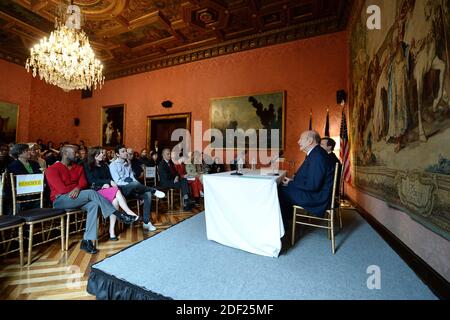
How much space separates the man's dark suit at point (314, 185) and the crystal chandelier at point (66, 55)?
5.70m

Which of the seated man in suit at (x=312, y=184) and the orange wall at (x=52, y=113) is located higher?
the orange wall at (x=52, y=113)

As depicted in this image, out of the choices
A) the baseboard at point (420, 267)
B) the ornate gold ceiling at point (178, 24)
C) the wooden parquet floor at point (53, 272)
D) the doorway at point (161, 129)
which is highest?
the ornate gold ceiling at point (178, 24)

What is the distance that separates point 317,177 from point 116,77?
32.4ft

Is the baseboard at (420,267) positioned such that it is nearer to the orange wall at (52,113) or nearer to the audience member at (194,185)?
the audience member at (194,185)

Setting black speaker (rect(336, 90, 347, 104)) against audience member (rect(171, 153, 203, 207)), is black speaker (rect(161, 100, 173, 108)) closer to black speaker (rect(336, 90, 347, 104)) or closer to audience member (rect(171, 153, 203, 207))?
audience member (rect(171, 153, 203, 207))

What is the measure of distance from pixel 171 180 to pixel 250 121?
3156 mm

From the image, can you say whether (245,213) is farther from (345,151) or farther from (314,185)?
(345,151)

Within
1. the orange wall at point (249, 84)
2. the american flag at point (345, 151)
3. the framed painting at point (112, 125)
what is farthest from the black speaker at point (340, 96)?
the framed painting at point (112, 125)

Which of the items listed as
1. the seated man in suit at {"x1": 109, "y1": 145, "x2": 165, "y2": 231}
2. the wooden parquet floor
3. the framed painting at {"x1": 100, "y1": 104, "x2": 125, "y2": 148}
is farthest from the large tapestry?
the framed painting at {"x1": 100, "y1": 104, "x2": 125, "y2": 148}

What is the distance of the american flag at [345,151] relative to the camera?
Answer: 513 centimetres

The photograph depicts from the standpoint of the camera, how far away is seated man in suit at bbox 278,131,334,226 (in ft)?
8.62

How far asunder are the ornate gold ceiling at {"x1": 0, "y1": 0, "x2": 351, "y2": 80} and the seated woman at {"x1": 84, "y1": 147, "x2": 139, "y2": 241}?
4.38m

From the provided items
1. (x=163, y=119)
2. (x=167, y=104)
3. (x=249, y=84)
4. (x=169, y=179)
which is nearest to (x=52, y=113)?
(x=163, y=119)
